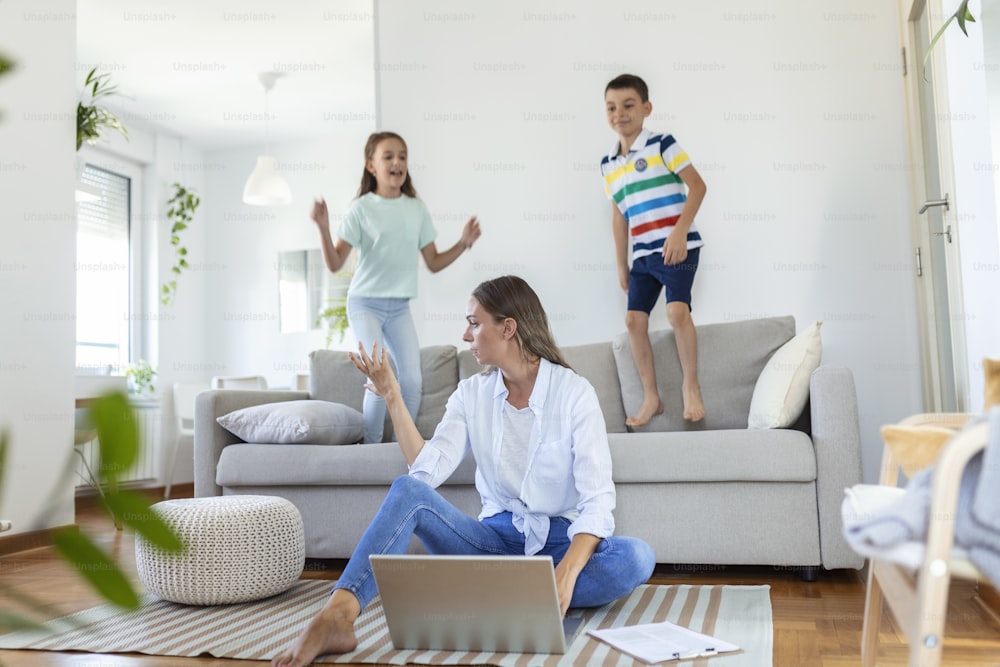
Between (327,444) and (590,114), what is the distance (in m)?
1.92

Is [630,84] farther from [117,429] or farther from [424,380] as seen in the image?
[117,429]

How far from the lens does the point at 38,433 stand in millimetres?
3809

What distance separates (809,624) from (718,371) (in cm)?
124

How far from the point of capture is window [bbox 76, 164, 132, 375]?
6207 mm

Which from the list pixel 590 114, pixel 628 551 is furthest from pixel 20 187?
pixel 628 551

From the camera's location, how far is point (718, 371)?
3.31 m

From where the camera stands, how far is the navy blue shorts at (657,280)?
3.41 m

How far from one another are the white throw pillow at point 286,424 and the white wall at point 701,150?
1.07m

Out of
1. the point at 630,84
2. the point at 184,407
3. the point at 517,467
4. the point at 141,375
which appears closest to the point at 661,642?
the point at 517,467

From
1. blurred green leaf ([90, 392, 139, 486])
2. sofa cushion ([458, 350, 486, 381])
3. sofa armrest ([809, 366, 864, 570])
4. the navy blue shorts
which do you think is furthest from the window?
blurred green leaf ([90, 392, 139, 486])

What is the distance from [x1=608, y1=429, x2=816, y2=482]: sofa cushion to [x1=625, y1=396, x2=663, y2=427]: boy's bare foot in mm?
415

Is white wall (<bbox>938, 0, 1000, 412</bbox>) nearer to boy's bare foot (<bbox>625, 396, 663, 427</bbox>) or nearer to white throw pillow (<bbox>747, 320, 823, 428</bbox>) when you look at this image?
white throw pillow (<bbox>747, 320, 823, 428</bbox>)

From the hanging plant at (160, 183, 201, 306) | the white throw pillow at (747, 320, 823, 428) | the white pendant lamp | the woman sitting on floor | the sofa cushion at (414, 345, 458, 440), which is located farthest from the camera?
the hanging plant at (160, 183, 201, 306)

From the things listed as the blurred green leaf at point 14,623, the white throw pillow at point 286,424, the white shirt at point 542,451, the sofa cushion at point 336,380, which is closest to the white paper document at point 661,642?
the white shirt at point 542,451
